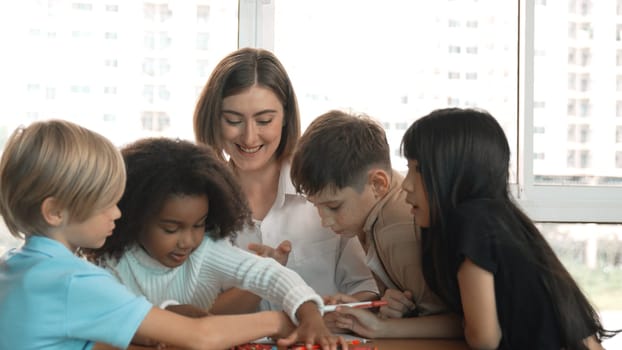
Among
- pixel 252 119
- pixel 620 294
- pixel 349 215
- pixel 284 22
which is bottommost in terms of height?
pixel 620 294

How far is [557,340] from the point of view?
4.65 ft

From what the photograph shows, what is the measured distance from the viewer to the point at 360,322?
157cm

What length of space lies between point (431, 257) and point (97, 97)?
1490 millimetres

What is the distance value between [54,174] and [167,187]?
0.32 meters

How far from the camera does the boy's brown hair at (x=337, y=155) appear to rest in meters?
1.80

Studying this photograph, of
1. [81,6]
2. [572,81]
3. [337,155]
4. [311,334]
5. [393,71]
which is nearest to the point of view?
[311,334]

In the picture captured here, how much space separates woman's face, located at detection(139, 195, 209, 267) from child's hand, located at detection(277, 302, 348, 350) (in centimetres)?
25

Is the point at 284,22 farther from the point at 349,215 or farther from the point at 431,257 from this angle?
the point at 431,257

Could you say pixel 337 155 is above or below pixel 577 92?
below

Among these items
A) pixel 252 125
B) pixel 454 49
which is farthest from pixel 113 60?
pixel 454 49

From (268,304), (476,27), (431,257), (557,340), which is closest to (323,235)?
(268,304)

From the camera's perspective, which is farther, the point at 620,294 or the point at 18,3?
the point at 620,294

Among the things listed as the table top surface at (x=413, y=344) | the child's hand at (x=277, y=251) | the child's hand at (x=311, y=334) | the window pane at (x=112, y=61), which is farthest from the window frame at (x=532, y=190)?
the child's hand at (x=311, y=334)

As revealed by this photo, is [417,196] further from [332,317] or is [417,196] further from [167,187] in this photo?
[167,187]
